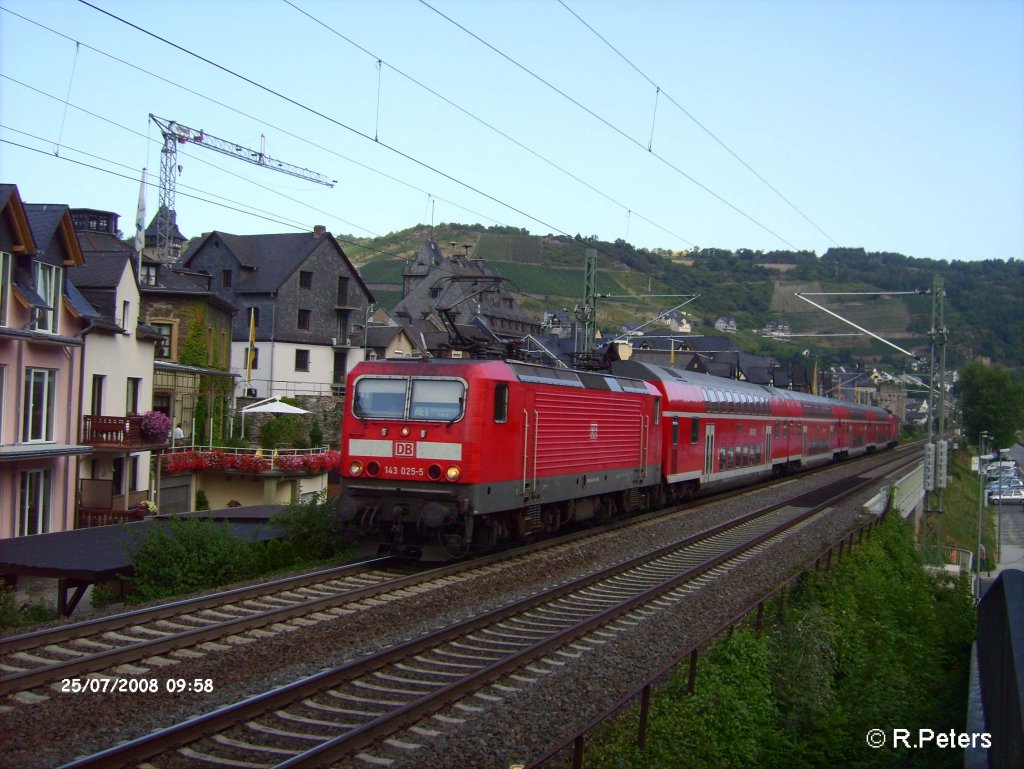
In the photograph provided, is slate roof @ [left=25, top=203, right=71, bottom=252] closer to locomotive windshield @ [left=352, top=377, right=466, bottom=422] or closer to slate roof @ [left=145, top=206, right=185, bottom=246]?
locomotive windshield @ [left=352, top=377, right=466, bottom=422]

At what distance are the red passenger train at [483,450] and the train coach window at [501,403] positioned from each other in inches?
1.0

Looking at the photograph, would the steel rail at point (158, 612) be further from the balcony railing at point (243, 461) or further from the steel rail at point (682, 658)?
the balcony railing at point (243, 461)

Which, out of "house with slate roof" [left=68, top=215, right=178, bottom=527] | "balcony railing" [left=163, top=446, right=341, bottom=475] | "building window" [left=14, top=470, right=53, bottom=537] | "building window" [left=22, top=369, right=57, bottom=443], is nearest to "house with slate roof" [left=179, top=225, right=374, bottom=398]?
"balcony railing" [left=163, top=446, right=341, bottom=475]

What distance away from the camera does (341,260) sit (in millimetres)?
55219

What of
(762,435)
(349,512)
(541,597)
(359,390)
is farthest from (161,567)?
(762,435)

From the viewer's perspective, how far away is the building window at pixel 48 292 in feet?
78.5

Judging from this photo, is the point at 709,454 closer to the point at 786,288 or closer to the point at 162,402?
the point at 162,402

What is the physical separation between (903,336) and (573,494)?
11103 centimetres

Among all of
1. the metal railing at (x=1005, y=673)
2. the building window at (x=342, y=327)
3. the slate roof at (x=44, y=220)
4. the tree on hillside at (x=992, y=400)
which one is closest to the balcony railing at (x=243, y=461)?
the slate roof at (x=44, y=220)

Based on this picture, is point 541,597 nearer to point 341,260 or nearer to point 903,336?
point 341,260

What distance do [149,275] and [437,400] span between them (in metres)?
29.5

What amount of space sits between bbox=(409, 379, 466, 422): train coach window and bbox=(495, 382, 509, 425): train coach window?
0.65m

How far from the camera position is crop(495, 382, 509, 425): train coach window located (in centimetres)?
1546

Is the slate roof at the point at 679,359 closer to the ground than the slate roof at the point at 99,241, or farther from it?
closer to the ground
